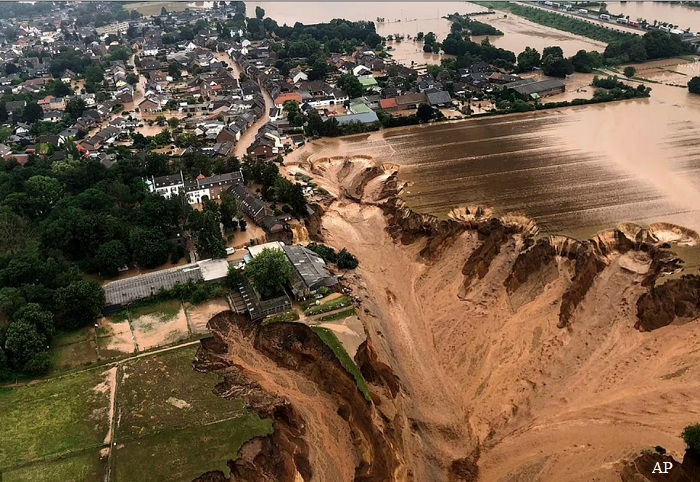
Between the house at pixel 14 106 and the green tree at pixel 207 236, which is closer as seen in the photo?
the green tree at pixel 207 236

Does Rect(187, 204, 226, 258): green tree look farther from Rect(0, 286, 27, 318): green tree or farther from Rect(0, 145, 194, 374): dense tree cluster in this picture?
Rect(0, 286, 27, 318): green tree

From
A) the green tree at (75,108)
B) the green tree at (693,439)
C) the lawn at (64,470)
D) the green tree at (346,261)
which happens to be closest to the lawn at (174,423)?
the lawn at (64,470)

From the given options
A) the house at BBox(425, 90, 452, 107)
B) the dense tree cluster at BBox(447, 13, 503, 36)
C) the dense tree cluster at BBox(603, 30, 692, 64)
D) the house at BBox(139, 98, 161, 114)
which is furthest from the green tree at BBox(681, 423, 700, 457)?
the dense tree cluster at BBox(447, 13, 503, 36)

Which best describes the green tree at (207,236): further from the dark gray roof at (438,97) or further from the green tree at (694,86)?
the green tree at (694,86)

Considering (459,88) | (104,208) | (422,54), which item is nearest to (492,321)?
(104,208)

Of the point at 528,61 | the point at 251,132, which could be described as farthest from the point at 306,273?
the point at 528,61

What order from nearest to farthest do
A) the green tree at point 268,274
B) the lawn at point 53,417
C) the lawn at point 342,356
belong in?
the lawn at point 53,417 → the lawn at point 342,356 → the green tree at point 268,274
